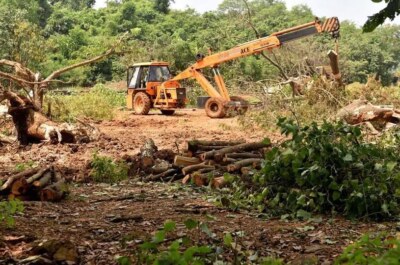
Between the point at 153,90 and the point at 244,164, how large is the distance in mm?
11460

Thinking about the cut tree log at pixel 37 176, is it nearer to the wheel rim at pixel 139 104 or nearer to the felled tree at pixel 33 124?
the felled tree at pixel 33 124

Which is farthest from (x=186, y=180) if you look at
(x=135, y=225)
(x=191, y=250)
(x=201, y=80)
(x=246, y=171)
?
(x=201, y=80)

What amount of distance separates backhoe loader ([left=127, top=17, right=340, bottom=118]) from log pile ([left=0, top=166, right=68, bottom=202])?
1039cm

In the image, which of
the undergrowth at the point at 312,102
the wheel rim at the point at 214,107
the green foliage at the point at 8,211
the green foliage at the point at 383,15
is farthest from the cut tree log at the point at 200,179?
the wheel rim at the point at 214,107

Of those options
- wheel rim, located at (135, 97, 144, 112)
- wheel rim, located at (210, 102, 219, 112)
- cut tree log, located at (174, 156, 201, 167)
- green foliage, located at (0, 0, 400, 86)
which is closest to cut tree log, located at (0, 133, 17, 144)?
cut tree log, located at (174, 156, 201, 167)

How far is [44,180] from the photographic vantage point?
6.03m

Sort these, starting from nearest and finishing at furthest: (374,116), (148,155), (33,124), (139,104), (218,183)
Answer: (218,183), (148,155), (33,124), (374,116), (139,104)

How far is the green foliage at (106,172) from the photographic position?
301 inches

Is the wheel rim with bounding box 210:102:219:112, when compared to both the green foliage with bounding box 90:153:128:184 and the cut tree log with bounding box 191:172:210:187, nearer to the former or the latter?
the green foliage with bounding box 90:153:128:184

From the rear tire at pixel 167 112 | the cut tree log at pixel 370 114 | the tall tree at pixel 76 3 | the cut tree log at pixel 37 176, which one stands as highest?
the tall tree at pixel 76 3

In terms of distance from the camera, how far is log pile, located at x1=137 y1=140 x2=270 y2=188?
6984 millimetres

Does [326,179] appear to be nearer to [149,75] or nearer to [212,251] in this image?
[212,251]

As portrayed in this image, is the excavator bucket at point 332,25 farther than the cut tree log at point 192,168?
Yes

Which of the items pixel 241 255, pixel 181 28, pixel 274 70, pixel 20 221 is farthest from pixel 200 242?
pixel 181 28
